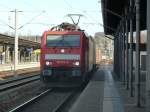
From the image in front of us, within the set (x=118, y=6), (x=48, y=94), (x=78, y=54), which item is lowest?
(x=48, y=94)

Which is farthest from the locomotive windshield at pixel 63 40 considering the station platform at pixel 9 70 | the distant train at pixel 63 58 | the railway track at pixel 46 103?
the station platform at pixel 9 70

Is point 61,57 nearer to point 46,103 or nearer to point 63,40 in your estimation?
point 63,40

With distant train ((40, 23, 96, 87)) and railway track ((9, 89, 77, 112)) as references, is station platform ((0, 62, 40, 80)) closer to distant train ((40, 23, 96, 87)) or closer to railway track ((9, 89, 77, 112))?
distant train ((40, 23, 96, 87))

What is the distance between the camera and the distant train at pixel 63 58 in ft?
79.0

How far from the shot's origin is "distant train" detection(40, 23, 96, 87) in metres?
24.1

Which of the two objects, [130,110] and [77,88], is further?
[77,88]

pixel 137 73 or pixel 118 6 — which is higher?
pixel 118 6

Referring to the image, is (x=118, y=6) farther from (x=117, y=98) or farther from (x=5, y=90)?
(x=117, y=98)

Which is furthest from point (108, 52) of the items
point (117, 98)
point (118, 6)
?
point (117, 98)

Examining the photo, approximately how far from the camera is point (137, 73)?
1480cm

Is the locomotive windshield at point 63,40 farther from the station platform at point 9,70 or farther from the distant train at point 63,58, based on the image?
the station platform at point 9,70

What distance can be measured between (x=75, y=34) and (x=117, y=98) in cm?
725

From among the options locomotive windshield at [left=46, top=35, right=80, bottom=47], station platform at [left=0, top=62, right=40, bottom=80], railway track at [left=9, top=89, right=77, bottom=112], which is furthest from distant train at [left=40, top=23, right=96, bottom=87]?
station platform at [left=0, top=62, right=40, bottom=80]

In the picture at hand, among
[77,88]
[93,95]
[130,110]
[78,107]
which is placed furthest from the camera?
[77,88]
